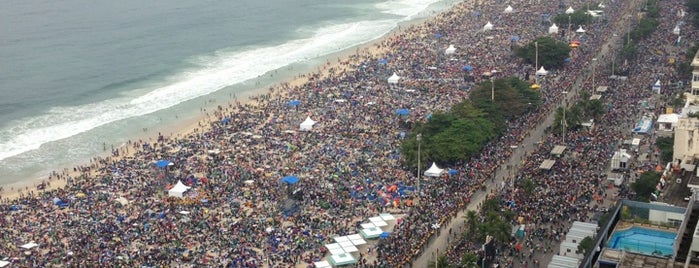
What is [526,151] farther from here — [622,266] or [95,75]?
[95,75]

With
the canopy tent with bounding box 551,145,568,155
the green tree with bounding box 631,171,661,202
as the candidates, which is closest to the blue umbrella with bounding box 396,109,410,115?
the canopy tent with bounding box 551,145,568,155

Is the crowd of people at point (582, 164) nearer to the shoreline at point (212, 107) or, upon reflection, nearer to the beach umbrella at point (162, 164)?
the beach umbrella at point (162, 164)

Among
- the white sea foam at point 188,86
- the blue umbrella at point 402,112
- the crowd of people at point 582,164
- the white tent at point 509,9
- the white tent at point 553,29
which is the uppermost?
the white tent at point 509,9

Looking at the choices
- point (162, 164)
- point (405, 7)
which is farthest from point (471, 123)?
point (405, 7)

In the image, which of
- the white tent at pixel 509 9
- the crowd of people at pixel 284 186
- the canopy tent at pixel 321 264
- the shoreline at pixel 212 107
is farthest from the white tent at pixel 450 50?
the canopy tent at pixel 321 264

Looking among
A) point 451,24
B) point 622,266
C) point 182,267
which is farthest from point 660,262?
point 451,24
